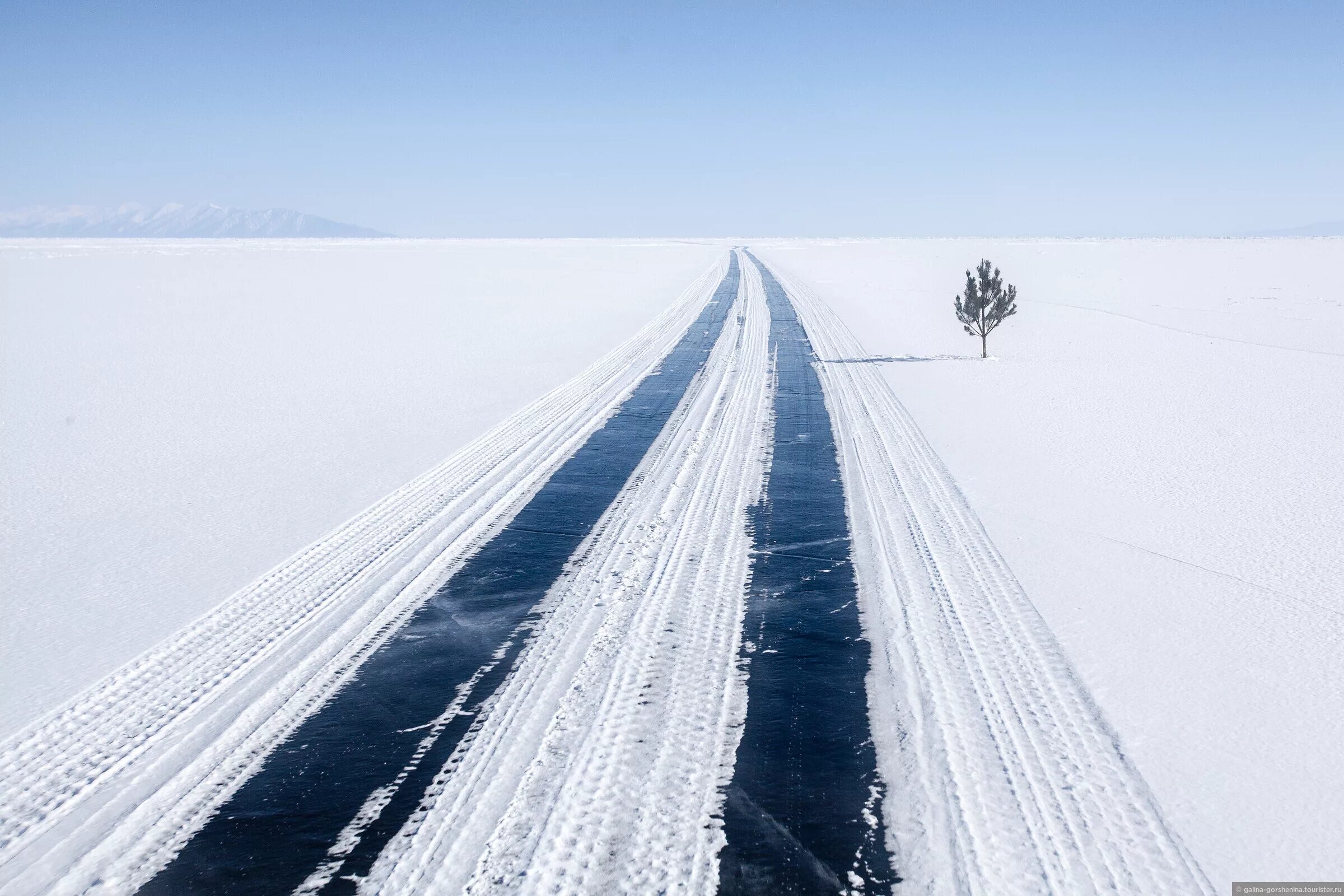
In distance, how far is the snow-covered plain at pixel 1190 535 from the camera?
444 centimetres

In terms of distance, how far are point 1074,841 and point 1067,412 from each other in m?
10.9

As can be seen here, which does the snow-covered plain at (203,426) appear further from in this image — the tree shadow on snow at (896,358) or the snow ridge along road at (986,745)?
the tree shadow on snow at (896,358)

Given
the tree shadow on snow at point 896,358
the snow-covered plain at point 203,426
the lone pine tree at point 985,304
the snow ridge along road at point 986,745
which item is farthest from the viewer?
the lone pine tree at point 985,304

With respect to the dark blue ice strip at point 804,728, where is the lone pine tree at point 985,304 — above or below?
above

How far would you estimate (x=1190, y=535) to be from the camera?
26.1ft

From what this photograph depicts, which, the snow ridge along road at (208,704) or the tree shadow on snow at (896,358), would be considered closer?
the snow ridge along road at (208,704)

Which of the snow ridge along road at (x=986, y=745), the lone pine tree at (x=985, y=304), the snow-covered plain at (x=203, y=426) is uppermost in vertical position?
the lone pine tree at (x=985, y=304)

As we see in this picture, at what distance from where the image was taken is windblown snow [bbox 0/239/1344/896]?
4031mm

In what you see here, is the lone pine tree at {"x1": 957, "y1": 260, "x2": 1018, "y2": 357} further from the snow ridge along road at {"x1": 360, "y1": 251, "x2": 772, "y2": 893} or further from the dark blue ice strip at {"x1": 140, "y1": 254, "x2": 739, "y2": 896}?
the dark blue ice strip at {"x1": 140, "y1": 254, "x2": 739, "y2": 896}

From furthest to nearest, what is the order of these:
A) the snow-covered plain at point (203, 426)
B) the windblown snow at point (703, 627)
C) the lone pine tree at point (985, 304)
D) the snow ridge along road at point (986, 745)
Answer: the lone pine tree at point (985, 304), the snow-covered plain at point (203, 426), the windblown snow at point (703, 627), the snow ridge along road at point (986, 745)

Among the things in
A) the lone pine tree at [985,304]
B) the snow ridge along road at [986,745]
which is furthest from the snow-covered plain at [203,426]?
the lone pine tree at [985,304]

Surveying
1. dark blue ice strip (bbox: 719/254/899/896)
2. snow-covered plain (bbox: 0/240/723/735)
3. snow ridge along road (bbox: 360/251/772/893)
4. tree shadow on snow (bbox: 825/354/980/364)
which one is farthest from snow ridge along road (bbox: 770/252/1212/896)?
tree shadow on snow (bbox: 825/354/980/364)

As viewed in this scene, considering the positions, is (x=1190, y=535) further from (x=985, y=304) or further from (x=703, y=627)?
(x=985, y=304)

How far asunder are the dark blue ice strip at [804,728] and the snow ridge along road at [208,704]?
2418mm
